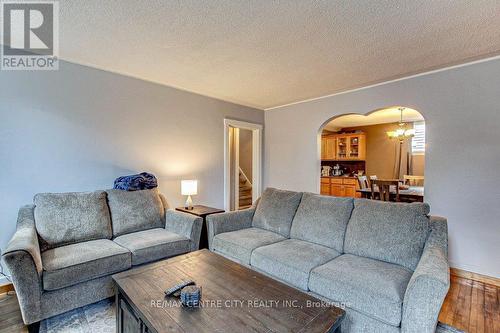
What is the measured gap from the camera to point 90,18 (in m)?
1.96

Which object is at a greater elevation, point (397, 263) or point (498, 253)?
point (397, 263)

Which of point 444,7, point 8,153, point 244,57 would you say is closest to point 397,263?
point 444,7

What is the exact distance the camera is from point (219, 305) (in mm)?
1310

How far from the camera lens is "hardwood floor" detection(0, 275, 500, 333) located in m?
1.90

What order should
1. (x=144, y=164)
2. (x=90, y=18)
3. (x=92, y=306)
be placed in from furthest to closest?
(x=144, y=164)
(x=92, y=306)
(x=90, y=18)

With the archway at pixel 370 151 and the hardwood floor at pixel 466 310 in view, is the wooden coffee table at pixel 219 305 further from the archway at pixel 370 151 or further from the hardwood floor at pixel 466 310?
the archway at pixel 370 151

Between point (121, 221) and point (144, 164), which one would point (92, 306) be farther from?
point (144, 164)

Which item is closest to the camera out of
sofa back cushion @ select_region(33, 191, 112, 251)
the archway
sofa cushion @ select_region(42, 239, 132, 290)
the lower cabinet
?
sofa cushion @ select_region(42, 239, 132, 290)

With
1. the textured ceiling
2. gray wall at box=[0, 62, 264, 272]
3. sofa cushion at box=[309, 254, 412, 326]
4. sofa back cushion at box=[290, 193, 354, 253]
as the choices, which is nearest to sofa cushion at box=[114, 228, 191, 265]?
gray wall at box=[0, 62, 264, 272]

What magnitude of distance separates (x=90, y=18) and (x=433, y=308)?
10.2 ft

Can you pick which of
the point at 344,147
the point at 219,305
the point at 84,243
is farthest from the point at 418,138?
the point at 84,243

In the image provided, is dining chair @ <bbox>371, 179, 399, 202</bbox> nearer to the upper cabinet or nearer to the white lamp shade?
the upper cabinet

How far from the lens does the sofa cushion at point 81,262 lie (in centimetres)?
181

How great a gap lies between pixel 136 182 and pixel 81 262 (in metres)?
1.20
